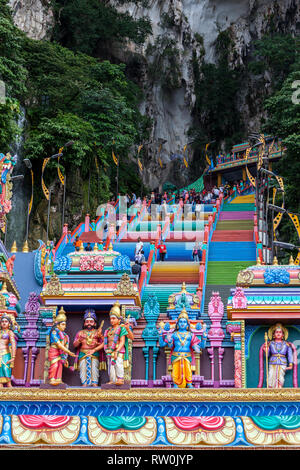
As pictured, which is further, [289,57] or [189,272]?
[289,57]

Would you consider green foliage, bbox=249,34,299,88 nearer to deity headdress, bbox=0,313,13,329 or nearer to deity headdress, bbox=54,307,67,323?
deity headdress, bbox=54,307,67,323

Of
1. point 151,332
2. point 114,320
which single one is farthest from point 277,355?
point 114,320

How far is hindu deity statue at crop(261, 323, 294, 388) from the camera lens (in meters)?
12.1

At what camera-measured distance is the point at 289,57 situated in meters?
49.4

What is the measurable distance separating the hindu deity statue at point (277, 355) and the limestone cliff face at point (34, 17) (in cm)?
3194

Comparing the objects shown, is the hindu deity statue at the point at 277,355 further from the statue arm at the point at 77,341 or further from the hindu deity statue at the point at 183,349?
the statue arm at the point at 77,341

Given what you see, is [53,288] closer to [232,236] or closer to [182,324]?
[182,324]

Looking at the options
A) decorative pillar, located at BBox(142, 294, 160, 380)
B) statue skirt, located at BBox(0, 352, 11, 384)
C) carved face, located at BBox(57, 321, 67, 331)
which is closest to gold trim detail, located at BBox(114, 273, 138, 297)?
decorative pillar, located at BBox(142, 294, 160, 380)

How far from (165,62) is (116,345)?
1681 inches

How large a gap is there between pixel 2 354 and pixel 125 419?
2.38 m

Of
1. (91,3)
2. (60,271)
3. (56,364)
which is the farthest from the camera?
(91,3)

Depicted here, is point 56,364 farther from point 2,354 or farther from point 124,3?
point 124,3

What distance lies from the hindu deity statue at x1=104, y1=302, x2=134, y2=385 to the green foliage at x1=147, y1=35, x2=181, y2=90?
41.0 metres
